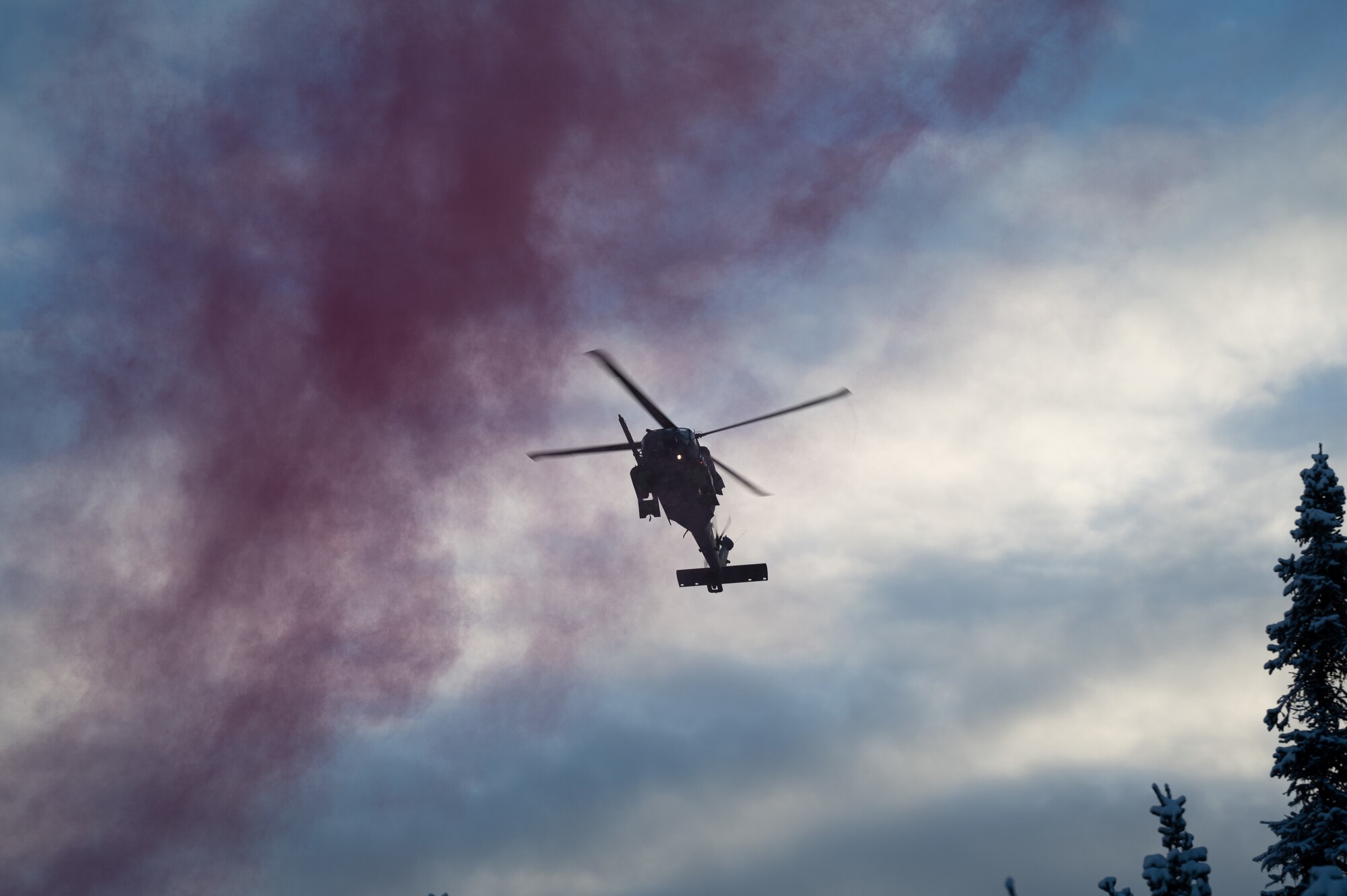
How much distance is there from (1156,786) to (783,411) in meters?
19.3

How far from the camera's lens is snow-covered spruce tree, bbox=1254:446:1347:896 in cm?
2533

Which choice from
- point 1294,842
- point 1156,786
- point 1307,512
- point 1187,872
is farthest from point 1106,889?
point 1307,512

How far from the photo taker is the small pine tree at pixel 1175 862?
20.9 metres

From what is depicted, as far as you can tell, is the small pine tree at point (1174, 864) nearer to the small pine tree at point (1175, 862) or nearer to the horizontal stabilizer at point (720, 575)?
the small pine tree at point (1175, 862)

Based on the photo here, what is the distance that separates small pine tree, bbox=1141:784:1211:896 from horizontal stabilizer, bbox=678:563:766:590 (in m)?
21.4

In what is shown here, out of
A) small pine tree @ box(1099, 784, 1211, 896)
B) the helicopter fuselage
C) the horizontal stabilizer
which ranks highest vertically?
the helicopter fuselage

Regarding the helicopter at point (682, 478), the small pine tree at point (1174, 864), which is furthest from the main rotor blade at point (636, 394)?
the small pine tree at point (1174, 864)

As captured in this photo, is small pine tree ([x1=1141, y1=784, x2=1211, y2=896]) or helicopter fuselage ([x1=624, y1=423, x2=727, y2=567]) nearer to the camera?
small pine tree ([x1=1141, y1=784, x2=1211, y2=896])

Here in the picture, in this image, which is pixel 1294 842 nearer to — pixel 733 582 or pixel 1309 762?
pixel 1309 762

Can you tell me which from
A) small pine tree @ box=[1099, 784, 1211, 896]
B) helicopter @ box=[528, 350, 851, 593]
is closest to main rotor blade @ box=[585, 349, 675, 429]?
helicopter @ box=[528, 350, 851, 593]

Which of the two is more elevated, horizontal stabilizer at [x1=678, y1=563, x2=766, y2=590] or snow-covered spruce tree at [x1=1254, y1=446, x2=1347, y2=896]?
horizontal stabilizer at [x1=678, y1=563, x2=766, y2=590]

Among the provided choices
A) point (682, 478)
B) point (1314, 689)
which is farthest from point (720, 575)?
point (1314, 689)

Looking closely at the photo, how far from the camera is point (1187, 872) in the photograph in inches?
821

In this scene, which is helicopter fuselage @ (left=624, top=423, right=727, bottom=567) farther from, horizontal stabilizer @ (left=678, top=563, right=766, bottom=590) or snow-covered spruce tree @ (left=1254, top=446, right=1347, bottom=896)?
snow-covered spruce tree @ (left=1254, top=446, right=1347, bottom=896)
